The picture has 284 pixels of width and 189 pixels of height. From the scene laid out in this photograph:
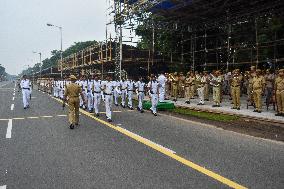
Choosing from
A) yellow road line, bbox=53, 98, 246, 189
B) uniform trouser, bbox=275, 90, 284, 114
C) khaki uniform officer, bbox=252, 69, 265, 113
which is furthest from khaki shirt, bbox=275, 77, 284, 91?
yellow road line, bbox=53, 98, 246, 189

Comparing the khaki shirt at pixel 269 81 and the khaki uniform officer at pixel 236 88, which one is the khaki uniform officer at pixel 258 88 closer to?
the khaki uniform officer at pixel 236 88

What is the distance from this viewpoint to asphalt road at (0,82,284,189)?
5.86 metres

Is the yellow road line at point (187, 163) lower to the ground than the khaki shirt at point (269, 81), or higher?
lower

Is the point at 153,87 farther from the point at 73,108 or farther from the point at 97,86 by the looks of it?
the point at 73,108

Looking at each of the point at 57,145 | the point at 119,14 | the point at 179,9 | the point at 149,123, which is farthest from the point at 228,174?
the point at 119,14

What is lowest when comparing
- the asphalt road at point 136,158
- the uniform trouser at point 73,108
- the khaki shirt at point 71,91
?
the asphalt road at point 136,158

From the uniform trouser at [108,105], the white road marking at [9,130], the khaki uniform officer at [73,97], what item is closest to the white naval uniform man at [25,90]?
the white road marking at [9,130]

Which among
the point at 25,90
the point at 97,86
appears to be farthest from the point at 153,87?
the point at 25,90

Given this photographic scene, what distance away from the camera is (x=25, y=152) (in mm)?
8242

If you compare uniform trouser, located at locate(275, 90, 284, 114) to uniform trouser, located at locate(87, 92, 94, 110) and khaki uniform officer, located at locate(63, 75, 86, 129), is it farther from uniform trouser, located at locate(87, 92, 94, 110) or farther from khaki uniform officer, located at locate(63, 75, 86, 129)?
uniform trouser, located at locate(87, 92, 94, 110)

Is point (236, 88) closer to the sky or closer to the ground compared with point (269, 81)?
closer to the ground

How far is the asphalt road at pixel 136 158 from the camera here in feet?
19.2

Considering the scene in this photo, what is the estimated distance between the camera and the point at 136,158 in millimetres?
7500

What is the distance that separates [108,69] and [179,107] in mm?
26372
